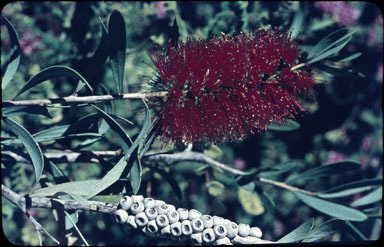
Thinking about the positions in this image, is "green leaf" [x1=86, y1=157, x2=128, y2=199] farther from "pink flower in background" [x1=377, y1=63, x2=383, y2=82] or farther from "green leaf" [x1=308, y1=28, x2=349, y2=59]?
"pink flower in background" [x1=377, y1=63, x2=383, y2=82]

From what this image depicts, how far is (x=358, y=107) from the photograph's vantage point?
1882mm

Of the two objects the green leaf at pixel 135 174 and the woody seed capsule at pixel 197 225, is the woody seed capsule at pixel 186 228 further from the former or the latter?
the green leaf at pixel 135 174

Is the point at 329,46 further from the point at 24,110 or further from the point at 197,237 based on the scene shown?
the point at 24,110

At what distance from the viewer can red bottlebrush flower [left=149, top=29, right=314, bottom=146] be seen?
838 millimetres

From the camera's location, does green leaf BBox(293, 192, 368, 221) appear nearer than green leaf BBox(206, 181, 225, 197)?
Yes

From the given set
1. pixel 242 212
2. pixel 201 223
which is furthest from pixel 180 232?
pixel 242 212

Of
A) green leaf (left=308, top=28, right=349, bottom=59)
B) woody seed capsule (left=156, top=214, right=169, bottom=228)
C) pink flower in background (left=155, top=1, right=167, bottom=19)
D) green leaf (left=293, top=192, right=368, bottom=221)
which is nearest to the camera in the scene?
woody seed capsule (left=156, top=214, right=169, bottom=228)

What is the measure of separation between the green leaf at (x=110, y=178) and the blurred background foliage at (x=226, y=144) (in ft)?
1.00

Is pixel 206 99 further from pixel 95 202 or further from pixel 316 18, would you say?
pixel 316 18

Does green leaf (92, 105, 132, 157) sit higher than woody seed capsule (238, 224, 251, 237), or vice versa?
green leaf (92, 105, 132, 157)

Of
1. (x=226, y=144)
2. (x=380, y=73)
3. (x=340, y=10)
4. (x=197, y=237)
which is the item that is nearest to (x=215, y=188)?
(x=226, y=144)

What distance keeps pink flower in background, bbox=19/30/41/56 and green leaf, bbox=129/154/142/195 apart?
101cm

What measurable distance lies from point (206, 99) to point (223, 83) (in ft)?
0.19

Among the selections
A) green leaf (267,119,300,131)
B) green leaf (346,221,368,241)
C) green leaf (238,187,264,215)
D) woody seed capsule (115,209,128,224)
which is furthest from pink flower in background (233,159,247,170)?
woody seed capsule (115,209,128,224)
